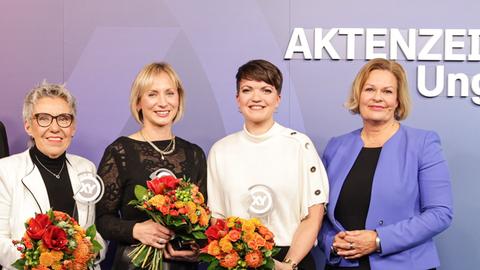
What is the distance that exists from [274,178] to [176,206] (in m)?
0.64

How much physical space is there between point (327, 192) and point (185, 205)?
34.3 inches

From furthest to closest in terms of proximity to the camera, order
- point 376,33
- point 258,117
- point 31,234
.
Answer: point 376,33, point 258,117, point 31,234

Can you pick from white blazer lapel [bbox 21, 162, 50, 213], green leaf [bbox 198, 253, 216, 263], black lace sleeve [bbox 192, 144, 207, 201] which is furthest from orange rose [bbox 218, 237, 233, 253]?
white blazer lapel [bbox 21, 162, 50, 213]

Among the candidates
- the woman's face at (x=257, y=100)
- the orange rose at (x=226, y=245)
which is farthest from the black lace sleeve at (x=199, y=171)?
the orange rose at (x=226, y=245)

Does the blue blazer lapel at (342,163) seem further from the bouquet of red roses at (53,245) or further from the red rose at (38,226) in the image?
the red rose at (38,226)

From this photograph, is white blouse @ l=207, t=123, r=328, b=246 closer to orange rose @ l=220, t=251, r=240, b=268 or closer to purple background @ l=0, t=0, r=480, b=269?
orange rose @ l=220, t=251, r=240, b=268

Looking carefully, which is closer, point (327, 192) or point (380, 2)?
point (327, 192)

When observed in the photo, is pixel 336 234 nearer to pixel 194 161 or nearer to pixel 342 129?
pixel 194 161

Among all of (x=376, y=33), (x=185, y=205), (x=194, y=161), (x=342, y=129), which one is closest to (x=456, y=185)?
(x=342, y=129)

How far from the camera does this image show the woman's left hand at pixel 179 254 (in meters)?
2.91

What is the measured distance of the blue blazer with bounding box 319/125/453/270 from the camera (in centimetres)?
299

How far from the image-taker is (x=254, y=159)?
10.2 ft

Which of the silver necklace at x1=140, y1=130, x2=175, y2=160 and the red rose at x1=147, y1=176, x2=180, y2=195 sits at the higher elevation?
the silver necklace at x1=140, y1=130, x2=175, y2=160

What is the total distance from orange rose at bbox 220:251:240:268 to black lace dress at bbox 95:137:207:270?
0.51 m
